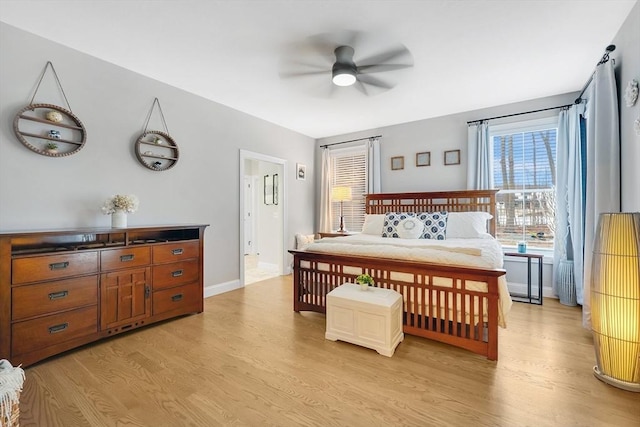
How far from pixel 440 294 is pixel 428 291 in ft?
0.34

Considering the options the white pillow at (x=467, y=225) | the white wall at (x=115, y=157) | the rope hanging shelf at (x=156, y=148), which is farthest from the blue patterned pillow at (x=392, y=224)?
the rope hanging shelf at (x=156, y=148)

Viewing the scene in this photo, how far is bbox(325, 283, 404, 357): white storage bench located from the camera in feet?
7.66

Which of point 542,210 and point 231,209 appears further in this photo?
point 231,209

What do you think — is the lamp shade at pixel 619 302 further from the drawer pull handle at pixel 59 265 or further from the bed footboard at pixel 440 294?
the drawer pull handle at pixel 59 265

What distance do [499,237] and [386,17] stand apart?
3521 millimetres

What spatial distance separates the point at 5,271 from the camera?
205 cm

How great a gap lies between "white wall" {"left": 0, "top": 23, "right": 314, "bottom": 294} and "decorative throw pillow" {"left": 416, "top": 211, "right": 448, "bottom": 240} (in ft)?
9.10

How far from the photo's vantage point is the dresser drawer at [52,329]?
2.10 metres

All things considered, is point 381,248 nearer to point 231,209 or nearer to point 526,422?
point 526,422

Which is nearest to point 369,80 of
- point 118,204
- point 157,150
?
point 157,150

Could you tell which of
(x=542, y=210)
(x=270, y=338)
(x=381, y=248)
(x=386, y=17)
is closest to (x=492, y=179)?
(x=542, y=210)

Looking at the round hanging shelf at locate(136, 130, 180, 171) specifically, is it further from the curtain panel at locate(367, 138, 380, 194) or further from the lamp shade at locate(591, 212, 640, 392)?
the lamp shade at locate(591, 212, 640, 392)

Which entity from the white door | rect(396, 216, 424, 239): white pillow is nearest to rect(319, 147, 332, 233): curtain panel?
rect(396, 216, 424, 239): white pillow

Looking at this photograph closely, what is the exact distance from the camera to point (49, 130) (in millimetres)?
2600
